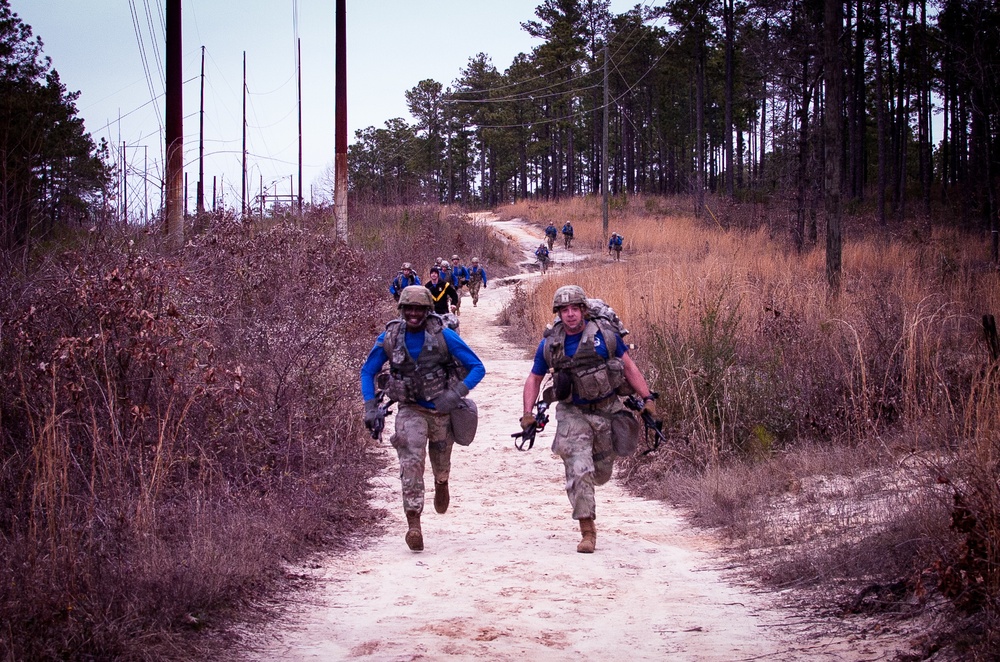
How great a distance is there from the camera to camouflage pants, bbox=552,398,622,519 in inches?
273

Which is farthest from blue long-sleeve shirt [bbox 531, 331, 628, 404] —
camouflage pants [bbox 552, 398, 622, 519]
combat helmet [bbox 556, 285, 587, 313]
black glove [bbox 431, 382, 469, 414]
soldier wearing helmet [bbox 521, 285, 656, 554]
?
black glove [bbox 431, 382, 469, 414]

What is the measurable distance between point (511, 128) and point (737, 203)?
26.1 m

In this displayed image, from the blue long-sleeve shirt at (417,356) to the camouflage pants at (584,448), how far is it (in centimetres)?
73

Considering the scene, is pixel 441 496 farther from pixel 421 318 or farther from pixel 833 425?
pixel 833 425

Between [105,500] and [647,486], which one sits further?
[647,486]

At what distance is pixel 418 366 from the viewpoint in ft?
23.1

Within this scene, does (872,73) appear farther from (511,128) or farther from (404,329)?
(404,329)

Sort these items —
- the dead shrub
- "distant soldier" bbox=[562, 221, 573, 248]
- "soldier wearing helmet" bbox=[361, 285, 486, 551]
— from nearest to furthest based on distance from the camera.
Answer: the dead shrub → "soldier wearing helmet" bbox=[361, 285, 486, 551] → "distant soldier" bbox=[562, 221, 573, 248]

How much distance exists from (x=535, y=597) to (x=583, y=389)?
187 cm

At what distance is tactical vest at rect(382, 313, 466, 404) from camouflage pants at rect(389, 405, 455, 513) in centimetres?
15

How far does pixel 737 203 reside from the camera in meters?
45.6

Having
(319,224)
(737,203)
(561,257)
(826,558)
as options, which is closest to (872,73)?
(737,203)

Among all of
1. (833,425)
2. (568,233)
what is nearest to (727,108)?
(568,233)

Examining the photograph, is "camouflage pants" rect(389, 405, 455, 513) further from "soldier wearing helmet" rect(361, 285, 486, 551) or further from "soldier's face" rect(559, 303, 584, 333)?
"soldier's face" rect(559, 303, 584, 333)
